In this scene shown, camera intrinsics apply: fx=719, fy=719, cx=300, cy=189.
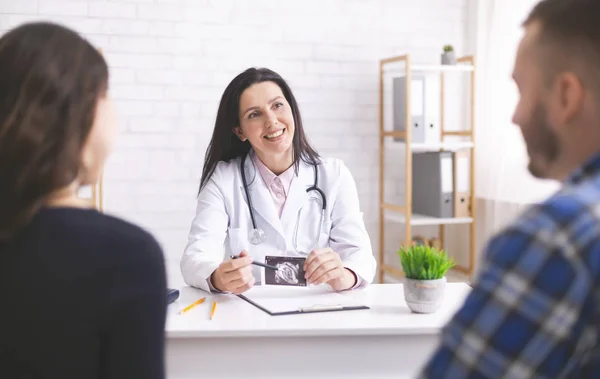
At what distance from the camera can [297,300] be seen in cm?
196

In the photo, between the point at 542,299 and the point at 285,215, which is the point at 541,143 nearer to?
the point at 542,299

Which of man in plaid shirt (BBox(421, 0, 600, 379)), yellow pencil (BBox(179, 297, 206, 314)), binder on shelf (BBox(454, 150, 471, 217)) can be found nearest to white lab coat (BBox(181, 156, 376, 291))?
yellow pencil (BBox(179, 297, 206, 314))

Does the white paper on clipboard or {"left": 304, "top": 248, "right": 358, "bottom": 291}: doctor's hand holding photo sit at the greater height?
{"left": 304, "top": 248, "right": 358, "bottom": 291}: doctor's hand holding photo

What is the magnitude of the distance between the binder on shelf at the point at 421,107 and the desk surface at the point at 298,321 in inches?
73.0

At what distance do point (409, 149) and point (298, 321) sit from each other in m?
2.10

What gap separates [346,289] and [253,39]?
2049 millimetres

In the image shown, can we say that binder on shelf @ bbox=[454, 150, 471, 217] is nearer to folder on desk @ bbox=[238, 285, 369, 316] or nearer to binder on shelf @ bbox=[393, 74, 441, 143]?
binder on shelf @ bbox=[393, 74, 441, 143]

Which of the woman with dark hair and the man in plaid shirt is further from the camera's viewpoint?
the woman with dark hair

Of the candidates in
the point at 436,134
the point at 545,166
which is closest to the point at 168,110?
the point at 436,134

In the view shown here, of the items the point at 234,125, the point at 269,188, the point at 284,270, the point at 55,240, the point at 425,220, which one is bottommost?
the point at 425,220

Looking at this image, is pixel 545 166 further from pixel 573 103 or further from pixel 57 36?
pixel 57 36

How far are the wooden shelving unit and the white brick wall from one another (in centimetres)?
9

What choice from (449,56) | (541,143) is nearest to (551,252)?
(541,143)

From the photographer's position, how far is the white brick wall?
366 centimetres
